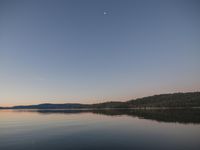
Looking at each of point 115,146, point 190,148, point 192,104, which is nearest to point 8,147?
point 115,146

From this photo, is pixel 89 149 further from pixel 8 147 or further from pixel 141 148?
pixel 8 147

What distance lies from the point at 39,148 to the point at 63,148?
9.77 ft

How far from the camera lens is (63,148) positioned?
80.0 ft

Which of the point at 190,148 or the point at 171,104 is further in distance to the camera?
the point at 171,104

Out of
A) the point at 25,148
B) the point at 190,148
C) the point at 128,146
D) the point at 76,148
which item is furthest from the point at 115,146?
the point at 25,148

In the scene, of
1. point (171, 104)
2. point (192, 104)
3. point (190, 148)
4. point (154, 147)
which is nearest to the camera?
point (190, 148)

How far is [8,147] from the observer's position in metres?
25.5

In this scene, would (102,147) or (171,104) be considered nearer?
(102,147)

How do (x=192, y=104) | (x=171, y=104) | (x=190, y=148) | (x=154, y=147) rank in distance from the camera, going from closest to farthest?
1. (x=190, y=148)
2. (x=154, y=147)
3. (x=192, y=104)
4. (x=171, y=104)

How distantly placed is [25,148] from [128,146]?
12.4 m

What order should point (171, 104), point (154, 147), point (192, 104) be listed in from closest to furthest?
point (154, 147), point (192, 104), point (171, 104)

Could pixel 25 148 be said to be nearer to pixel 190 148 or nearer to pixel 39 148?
pixel 39 148

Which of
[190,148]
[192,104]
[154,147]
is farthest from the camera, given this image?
[192,104]

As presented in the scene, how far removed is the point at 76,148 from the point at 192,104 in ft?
551
